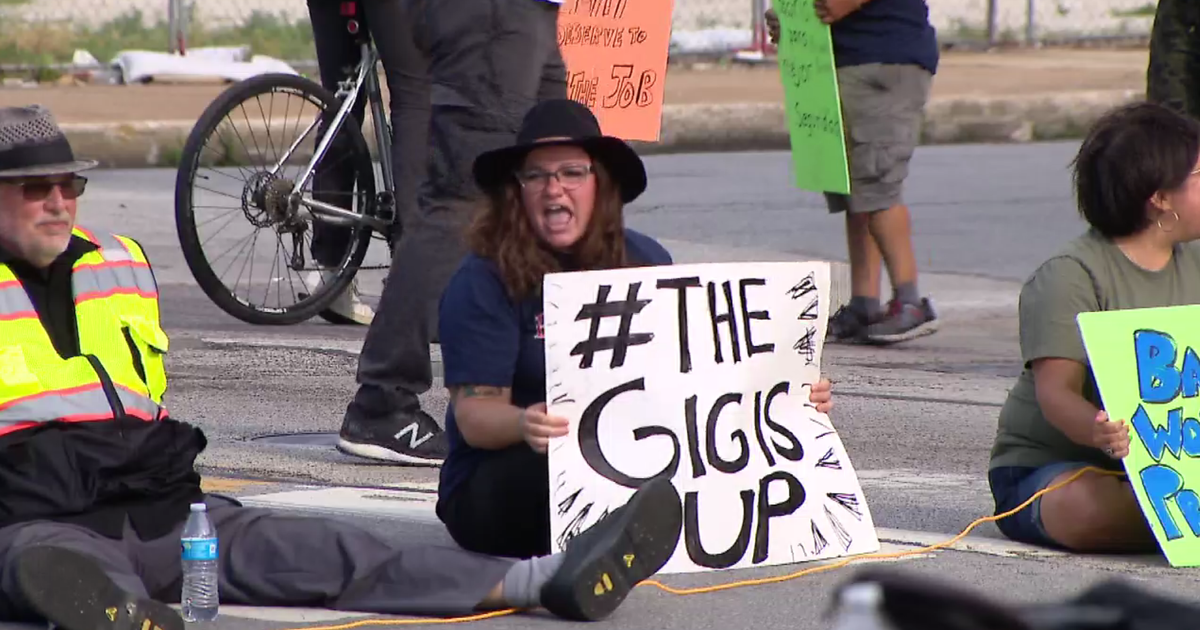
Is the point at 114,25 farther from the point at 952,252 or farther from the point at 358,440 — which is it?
the point at 358,440

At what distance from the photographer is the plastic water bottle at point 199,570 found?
4582mm

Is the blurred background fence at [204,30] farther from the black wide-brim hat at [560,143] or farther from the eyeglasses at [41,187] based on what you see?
the eyeglasses at [41,187]

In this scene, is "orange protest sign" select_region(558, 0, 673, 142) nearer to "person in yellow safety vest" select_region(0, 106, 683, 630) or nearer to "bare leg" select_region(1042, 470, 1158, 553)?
"bare leg" select_region(1042, 470, 1158, 553)

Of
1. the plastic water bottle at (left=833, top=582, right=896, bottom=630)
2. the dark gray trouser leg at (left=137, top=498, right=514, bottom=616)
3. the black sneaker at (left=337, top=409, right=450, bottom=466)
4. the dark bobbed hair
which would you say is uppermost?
the plastic water bottle at (left=833, top=582, right=896, bottom=630)

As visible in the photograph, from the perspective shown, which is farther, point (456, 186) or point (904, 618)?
point (456, 186)

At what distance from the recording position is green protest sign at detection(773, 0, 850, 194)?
877 cm

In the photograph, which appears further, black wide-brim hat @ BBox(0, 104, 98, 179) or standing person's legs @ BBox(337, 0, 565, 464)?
standing person's legs @ BBox(337, 0, 565, 464)

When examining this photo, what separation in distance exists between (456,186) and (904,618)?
159 inches

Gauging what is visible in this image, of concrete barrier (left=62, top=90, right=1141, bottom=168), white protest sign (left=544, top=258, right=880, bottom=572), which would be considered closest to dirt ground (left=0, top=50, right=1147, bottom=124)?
concrete barrier (left=62, top=90, right=1141, bottom=168)

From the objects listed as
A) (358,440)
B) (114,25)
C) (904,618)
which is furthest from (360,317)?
(114,25)

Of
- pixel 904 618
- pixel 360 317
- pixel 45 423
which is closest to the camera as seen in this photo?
pixel 904 618

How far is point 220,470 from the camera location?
6.26 meters

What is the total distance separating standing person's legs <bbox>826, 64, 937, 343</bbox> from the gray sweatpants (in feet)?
13.9

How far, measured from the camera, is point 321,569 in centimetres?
473
